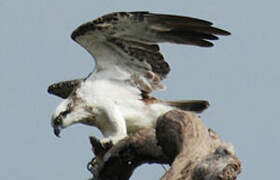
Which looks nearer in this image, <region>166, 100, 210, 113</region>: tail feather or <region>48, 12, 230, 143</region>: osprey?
<region>48, 12, 230, 143</region>: osprey

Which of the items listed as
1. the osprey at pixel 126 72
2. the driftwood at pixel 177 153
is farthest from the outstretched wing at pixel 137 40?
the driftwood at pixel 177 153

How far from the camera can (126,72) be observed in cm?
1207

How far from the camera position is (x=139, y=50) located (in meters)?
11.8

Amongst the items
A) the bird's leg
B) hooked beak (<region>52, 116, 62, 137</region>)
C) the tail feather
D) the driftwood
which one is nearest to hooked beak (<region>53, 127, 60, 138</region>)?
hooked beak (<region>52, 116, 62, 137</region>)

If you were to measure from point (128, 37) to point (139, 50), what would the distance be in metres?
0.27

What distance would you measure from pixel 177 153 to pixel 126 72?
462 centimetres

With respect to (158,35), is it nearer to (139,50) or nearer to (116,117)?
(139,50)

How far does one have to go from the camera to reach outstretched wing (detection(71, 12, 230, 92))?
11.4 meters

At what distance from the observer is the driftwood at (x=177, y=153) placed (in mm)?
6586

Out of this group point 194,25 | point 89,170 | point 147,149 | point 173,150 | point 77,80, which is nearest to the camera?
point 173,150

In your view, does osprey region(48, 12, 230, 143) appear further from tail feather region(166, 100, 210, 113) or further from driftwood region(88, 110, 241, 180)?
driftwood region(88, 110, 241, 180)

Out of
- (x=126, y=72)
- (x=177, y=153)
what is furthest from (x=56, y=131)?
(x=177, y=153)

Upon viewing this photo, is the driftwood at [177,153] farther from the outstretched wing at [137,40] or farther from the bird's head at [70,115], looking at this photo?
the outstretched wing at [137,40]

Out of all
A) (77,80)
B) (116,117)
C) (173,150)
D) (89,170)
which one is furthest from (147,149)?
(77,80)
